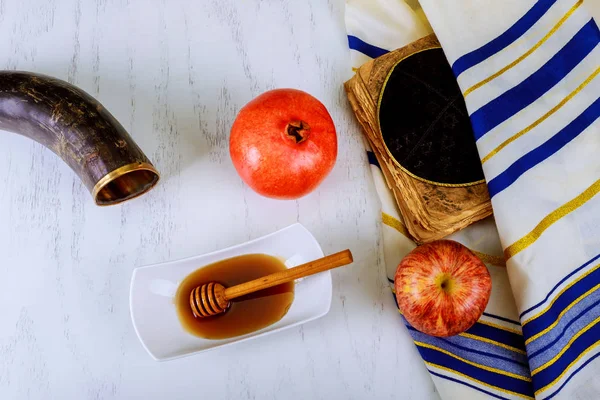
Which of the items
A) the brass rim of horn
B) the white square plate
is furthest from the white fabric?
the brass rim of horn

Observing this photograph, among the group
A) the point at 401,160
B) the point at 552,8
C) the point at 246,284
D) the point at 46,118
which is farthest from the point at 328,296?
the point at 552,8

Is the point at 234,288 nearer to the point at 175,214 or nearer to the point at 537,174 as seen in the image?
the point at 175,214

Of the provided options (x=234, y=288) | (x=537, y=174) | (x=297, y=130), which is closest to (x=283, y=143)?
(x=297, y=130)

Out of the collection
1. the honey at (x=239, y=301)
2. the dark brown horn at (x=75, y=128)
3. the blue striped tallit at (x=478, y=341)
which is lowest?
the blue striped tallit at (x=478, y=341)

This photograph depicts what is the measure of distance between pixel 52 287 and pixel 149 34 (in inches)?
18.6

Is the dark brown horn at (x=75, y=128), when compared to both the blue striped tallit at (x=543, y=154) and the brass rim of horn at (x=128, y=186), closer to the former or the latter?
the brass rim of horn at (x=128, y=186)

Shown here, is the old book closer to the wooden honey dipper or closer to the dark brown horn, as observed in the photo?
the wooden honey dipper

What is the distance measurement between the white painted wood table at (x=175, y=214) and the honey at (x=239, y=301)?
1.8 inches

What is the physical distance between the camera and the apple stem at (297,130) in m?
0.74

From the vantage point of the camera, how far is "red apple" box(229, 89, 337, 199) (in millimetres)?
757

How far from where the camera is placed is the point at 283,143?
755 millimetres

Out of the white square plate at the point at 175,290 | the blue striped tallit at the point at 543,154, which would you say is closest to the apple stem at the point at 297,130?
the white square plate at the point at 175,290

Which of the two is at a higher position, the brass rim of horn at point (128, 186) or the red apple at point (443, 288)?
the brass rim of horn at point (128, 186)

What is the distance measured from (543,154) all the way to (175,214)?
59 centimetres
